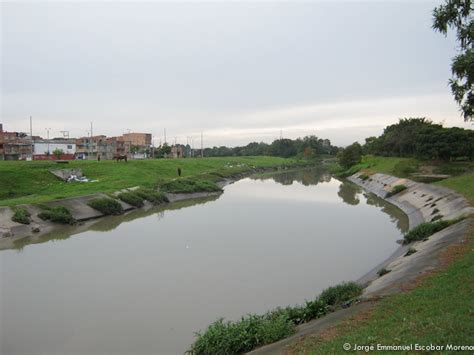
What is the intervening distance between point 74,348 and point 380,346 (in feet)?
25.8

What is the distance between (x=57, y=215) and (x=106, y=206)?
499cm

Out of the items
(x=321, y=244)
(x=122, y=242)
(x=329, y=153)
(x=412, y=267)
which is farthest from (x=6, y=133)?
(x=329, y=153)

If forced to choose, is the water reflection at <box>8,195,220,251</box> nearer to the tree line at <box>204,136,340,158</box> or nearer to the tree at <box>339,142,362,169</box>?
the tree at <box>339,142,362,169</box>

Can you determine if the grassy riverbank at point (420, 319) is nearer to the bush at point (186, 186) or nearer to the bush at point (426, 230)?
the bush at point (426, 230)

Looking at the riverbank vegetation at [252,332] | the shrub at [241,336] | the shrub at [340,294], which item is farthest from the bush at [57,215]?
the shrub at [340,294]

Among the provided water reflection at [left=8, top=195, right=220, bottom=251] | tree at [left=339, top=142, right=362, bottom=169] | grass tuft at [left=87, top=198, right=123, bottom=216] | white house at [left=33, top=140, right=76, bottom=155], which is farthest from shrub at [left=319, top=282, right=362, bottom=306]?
white house at [left=33, top=140, right=76, bottom=155]

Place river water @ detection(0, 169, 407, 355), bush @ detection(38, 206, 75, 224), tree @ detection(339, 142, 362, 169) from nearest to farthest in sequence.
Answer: river water @ detection(0, 169, 407, 355) < bush @ detection(38, 206, 75, 224) < tree @ detection(339, 142, 362, 169)

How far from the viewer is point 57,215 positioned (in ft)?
86.8

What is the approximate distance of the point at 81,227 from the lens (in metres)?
27.0

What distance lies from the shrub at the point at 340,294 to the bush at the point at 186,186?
3293 centimetres

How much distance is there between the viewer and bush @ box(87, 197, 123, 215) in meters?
30.6

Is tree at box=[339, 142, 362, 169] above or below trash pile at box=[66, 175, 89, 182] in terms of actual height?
above

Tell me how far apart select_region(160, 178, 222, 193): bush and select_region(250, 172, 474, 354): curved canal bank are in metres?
22.2

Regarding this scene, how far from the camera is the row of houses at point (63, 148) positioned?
75.3 m
